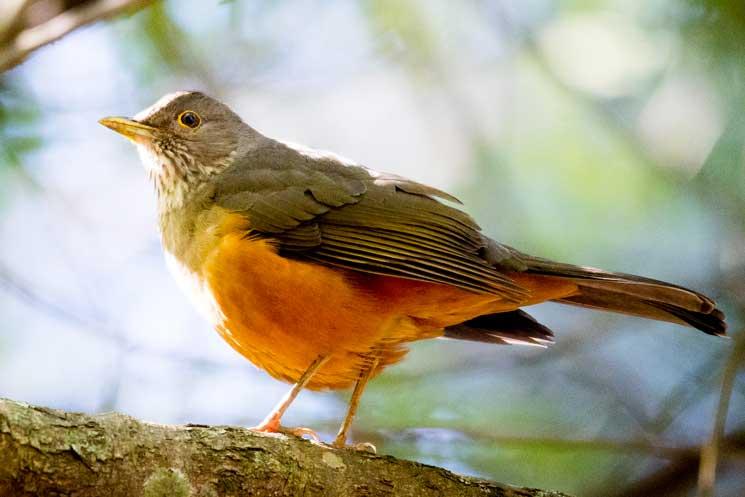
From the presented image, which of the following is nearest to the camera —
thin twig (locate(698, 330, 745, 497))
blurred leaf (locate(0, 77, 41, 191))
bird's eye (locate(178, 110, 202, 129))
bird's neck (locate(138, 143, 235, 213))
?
thin twig (locate(698, 330, 745, 497))

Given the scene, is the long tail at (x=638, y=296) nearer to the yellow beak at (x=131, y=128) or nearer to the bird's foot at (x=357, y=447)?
the bird's foot at (x=357, y=447)

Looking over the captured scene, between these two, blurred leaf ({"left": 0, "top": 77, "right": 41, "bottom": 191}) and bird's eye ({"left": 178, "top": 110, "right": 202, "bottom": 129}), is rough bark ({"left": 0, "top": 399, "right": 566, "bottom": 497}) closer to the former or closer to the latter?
bird's eye ({"left": 178, "top": 110, "right": 202, "bottom": 129})

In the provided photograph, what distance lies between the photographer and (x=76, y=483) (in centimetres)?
300

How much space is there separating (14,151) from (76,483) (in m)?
4.13

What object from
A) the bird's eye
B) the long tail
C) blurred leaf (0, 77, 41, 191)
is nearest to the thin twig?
the long tail

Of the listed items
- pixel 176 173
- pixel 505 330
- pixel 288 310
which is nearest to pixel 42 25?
pixel 176 173

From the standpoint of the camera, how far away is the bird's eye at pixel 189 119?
18.9ft

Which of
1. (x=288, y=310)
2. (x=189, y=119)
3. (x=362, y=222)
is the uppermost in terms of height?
(x=189, y=119)

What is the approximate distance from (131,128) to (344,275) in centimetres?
180

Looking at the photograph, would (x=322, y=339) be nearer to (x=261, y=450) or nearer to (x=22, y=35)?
(x=261, y=450)

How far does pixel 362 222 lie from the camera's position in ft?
16.4

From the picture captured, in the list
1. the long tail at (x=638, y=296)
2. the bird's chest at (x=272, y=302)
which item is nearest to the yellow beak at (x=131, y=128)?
the bird's chest at (x=272, y=302)

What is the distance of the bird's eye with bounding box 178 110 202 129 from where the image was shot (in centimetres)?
576

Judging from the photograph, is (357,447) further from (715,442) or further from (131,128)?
(131,128)
